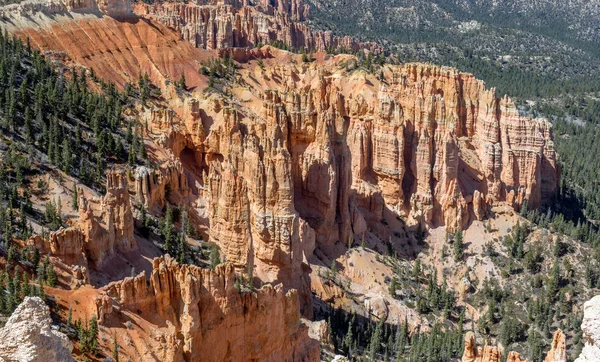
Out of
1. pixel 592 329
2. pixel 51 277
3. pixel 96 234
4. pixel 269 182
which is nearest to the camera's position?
pixel 592 329

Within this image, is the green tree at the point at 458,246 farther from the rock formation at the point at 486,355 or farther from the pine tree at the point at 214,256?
the rock formation at the point at 486,355

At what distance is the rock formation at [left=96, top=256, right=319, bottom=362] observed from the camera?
92.7 feet

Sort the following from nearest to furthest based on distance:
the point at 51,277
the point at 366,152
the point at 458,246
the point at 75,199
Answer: the point at 51,277
the point at 75,199
the point at 458,246
the point at 366,152

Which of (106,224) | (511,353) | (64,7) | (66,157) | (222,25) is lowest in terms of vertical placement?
(106,224)

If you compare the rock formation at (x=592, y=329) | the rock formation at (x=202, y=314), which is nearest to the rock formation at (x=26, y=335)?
the rock formation at (x=592, y=329)

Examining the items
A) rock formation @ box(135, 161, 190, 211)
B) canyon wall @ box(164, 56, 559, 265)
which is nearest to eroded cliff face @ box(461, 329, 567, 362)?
canyon wall @ box(164, 56, 559, 265)

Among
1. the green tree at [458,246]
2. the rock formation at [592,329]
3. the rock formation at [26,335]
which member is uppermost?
the rock formation at [592,329]

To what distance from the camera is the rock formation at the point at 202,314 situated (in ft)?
92.7

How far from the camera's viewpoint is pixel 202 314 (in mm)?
31203

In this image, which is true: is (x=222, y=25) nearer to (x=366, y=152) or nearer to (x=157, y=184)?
(x=366, y=152)

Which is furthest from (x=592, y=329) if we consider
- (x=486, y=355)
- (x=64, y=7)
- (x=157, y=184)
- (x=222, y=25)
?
(x=222, y=25)

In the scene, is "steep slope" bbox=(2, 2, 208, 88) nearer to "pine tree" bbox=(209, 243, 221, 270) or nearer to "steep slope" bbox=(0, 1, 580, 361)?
"steep slope" bbox=(0, 1, 580, 361)

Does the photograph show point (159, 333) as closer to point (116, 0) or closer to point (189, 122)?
point (189, 122)

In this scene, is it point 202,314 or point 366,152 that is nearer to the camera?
point 202,314
